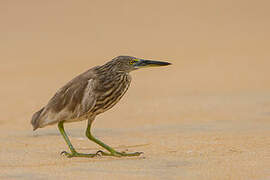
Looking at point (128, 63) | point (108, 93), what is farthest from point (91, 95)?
point (128, 63)

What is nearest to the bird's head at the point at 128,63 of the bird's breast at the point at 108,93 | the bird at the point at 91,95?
the bird at the point at 91,95

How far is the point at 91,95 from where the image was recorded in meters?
7.44

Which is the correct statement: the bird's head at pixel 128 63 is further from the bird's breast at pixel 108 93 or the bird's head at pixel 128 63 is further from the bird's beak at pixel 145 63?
the bird's breast at pixel 108 93

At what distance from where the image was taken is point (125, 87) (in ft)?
25.0

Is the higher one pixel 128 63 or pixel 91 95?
pixel 128 63

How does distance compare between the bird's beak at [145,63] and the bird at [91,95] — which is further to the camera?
the bird's beak at [145,63]

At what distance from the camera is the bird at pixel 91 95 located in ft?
24.5

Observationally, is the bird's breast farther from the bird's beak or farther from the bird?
the bird's beak

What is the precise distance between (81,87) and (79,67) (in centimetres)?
1607

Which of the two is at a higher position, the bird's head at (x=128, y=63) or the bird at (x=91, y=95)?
the bird's head at (x=128, y=63)

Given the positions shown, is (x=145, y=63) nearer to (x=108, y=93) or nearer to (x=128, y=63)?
(x=128, y=63)

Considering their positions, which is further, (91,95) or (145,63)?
(145,63)

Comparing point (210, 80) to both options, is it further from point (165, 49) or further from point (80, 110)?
point (80, 110)

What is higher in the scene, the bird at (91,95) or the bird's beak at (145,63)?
the bird's beak at (145,63)
